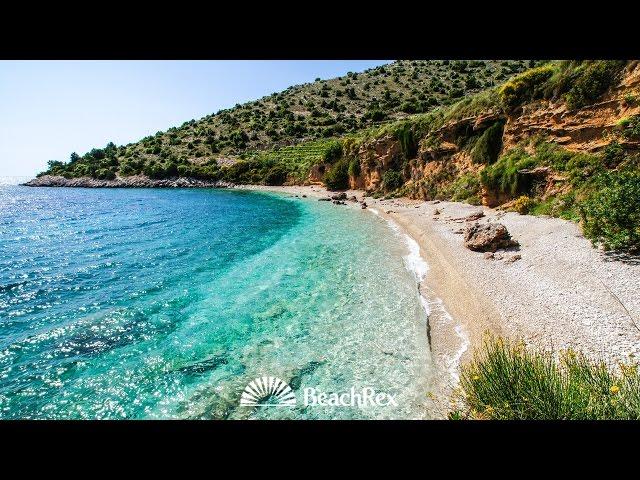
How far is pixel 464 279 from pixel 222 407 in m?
10.2

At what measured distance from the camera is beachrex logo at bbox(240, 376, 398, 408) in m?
Result: 8.66

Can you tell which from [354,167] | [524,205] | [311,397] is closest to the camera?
[311,397]

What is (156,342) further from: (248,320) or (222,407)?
(222,407)

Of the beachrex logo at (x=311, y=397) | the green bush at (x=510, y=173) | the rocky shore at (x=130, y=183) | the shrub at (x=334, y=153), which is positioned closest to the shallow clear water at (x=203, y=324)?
the beachrex logo at (x=311, y=397)

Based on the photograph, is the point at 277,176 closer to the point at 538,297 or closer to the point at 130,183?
the point at 130,183

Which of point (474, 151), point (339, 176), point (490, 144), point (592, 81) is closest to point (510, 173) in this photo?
point (592, 81)

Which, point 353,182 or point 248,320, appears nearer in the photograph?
point 248,320

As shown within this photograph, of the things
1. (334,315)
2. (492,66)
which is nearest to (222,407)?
(334,315)

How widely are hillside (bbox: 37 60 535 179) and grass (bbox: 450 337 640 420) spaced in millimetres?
68300

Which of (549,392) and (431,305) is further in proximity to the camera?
(431,305)

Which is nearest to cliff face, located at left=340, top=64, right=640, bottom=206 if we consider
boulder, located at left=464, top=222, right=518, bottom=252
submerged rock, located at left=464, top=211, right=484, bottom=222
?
submerged rock, located at left=464, top=211, right=484, bottom=222

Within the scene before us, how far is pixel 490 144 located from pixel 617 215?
59.8ft

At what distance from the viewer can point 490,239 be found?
55.1 feet
